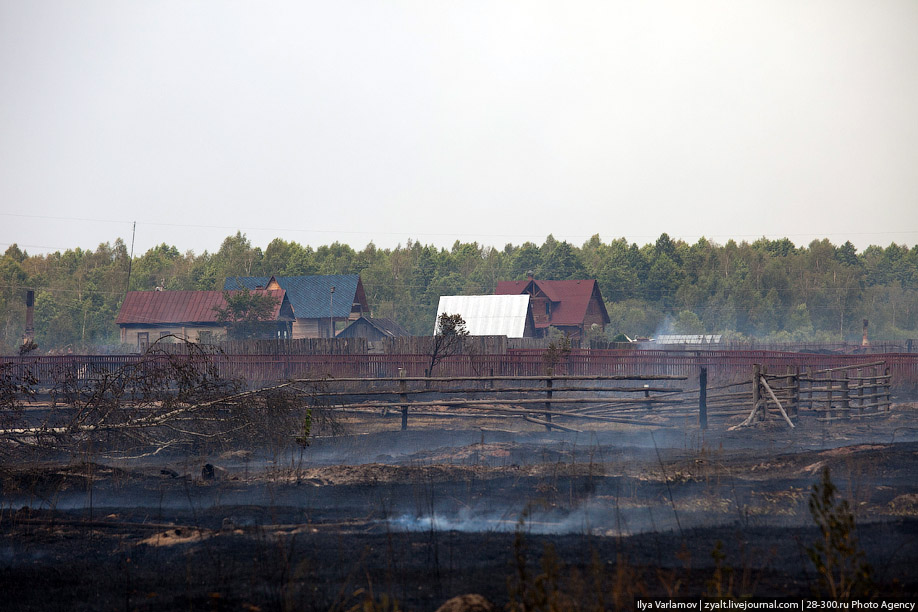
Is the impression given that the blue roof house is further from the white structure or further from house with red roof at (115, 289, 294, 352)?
the white structure

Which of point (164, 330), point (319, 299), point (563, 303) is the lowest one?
point (164, 330)

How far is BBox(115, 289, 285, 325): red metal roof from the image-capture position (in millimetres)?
61656

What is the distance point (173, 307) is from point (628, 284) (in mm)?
71942

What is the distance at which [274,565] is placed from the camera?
7.10m

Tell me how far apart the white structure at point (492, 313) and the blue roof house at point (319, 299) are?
47.2ft

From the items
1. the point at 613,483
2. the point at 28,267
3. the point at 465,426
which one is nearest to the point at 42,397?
the point at 465,426

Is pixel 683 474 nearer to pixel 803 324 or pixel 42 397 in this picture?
pixel 42 397

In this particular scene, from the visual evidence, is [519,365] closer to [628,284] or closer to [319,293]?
[319,293]

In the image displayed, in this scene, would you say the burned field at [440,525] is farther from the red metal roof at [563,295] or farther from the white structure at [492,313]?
the red metal roof at [563,295]

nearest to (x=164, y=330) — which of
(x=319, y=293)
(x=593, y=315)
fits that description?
(x=319, y=293)

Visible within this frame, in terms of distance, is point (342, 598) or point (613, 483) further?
point (613, 483)

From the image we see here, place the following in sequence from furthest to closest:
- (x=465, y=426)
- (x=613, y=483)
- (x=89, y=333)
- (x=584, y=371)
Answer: (x=89, y=333) < (x=584, y=371) < (x=465, y=426) < (x=613, y=483)

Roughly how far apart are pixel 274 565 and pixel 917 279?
448 feet

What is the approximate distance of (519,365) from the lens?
27.4 m
